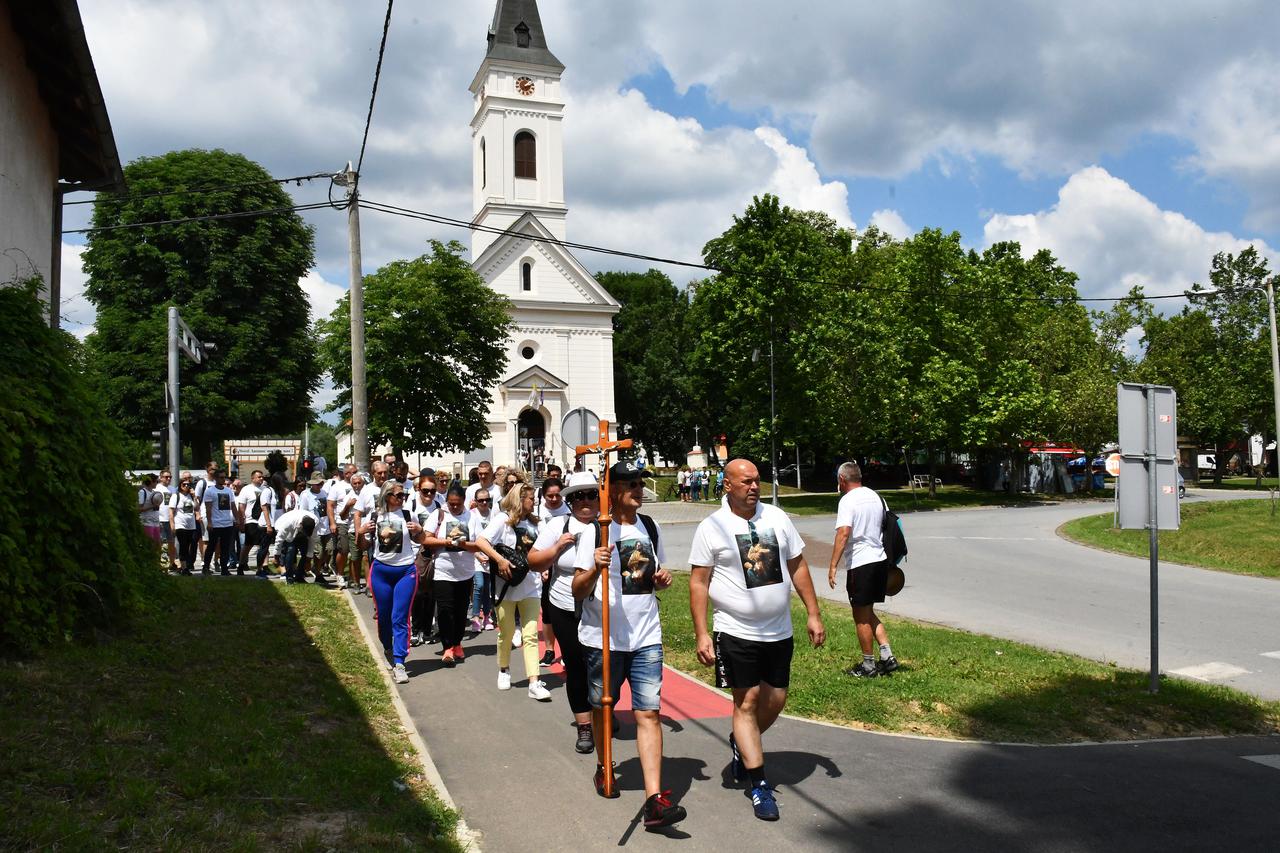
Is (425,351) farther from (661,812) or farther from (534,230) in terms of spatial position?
(661,812)

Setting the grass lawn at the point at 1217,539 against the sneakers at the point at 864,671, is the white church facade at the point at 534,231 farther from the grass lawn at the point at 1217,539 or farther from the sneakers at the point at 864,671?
the sneakers at the point at 864,671

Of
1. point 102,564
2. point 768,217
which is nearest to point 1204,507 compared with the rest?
point 768,217

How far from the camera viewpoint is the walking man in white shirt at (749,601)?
208 inches

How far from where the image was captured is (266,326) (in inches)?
1528

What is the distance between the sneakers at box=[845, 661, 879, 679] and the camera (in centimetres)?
825

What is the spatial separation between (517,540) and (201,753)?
3.97m

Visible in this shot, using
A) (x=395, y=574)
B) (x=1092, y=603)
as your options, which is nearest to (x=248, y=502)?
(x=395, y=574)

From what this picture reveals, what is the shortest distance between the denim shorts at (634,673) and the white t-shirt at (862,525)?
3.19 metres

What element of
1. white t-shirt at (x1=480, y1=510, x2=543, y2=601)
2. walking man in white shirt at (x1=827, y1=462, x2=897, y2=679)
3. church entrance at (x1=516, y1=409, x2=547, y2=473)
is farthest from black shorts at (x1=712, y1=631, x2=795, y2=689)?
church entrance at (x1=516, y1=409, x2=547, y2=473)

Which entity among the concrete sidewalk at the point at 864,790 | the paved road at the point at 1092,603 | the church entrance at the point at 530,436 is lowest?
the paved road at the point at 1092,603

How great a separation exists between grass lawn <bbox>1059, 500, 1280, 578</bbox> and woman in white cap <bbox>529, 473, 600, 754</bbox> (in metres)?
13.9

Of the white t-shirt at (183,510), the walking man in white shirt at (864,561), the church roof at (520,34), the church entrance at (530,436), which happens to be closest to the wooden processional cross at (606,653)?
the walking man in white shirt at (864,561)

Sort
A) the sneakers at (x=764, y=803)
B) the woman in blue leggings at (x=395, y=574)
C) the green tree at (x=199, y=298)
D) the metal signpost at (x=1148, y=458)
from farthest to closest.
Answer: the green tree at (x=199, y=298) → the woman in blue leggings at (x=395, y=574) → the metal signpost at (x=1148, y=458) → the sneakers at (x=764, y=803)

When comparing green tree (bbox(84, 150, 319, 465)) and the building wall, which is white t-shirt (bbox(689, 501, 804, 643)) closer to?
the building wall
